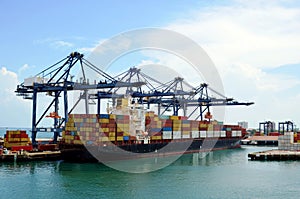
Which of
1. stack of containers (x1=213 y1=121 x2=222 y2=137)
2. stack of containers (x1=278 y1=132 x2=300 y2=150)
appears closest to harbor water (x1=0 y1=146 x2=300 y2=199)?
stack of containers (x1=278 y1=132 x2=300 y2=150)

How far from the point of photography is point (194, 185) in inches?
1246

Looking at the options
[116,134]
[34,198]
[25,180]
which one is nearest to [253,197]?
[34,198]

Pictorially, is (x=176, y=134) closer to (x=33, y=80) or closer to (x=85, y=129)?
(x=85, y=129)

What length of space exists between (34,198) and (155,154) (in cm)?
2964

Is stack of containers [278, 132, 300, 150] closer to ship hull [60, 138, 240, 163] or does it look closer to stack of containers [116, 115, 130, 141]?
ship hull [60, 138, 240, 163]

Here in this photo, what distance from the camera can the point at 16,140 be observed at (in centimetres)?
5094

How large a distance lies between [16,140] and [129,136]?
15684 mm

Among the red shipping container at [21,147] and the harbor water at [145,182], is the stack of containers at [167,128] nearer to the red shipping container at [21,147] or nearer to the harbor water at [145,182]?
the harbor water at [145,182]

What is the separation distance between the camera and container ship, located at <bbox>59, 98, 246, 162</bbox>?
43.8m

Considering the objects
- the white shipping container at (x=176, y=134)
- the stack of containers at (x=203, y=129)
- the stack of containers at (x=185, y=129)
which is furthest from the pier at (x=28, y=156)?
the stack of containers at (x=203, y=129)

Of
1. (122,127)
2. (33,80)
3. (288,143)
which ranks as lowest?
(288,143)

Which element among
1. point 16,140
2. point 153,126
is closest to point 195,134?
point 153,126

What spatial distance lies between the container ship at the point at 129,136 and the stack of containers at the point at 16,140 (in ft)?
19.9

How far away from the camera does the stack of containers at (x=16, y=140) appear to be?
49.5 m
